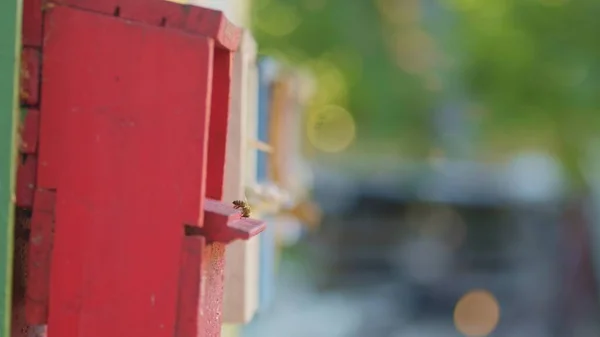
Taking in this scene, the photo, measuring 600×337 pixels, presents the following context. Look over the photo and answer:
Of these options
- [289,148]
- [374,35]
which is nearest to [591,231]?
[374,35]

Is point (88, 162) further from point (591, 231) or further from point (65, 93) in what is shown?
point (591, 231)

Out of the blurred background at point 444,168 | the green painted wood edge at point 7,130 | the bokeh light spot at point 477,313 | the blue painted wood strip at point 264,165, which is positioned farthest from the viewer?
the bokeh light spot at point 477,313

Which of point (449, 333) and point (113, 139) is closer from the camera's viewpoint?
point (113, 139)

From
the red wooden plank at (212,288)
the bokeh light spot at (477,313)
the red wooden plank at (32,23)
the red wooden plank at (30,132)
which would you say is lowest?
the bokeh light spot at (477,313)

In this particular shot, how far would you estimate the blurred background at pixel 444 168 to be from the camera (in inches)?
434

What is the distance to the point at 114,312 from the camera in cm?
166

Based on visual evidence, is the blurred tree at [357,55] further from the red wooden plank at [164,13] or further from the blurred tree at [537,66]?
the red wooden plank at [164,13]

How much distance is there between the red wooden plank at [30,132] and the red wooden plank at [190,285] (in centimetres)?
37

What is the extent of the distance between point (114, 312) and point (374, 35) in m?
11.9

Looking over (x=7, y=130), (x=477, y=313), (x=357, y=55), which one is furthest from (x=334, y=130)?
(x=7, y=130)

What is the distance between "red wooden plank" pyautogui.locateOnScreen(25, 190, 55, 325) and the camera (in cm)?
164

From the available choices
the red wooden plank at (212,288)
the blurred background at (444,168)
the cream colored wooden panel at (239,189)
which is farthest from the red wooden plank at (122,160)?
the blurred background at (444,168)

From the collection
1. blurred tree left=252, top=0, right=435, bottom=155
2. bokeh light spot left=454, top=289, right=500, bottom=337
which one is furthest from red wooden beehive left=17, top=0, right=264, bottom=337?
blurred tree left=252, top=0, right=435, bottom=155

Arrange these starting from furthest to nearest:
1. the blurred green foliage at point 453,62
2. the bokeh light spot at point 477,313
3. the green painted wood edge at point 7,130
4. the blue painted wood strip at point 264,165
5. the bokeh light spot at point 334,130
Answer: the bokeh light spot at point 334,130, the bokeh light spot at point 477,313, the blurred green foliage at point 453,62, the blue painted wood strip at point 264,165, the green painted wood edge at point 7,130
